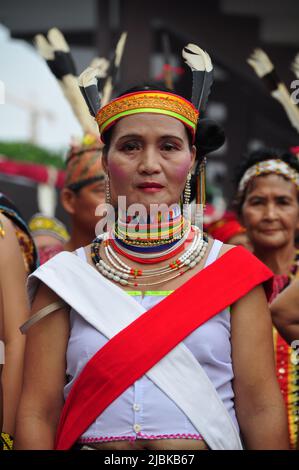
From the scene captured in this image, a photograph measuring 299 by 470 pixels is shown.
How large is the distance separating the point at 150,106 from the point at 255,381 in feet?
3.23

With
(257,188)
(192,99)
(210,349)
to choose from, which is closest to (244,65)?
(257,188)

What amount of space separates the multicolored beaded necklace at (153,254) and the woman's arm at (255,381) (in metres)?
0.27

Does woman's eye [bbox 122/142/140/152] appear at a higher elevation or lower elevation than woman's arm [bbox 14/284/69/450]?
higher

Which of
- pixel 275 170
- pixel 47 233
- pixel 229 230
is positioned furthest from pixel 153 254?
pixel 47 233

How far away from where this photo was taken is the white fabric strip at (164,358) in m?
2.39

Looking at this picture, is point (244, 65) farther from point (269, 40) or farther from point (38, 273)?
point (38, 273)

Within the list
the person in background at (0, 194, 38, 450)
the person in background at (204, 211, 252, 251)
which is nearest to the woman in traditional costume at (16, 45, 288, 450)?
the person in background at (0, 194, 38, 450)

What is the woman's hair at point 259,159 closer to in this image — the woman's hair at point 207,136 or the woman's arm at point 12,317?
the woman's hair at point 207,136

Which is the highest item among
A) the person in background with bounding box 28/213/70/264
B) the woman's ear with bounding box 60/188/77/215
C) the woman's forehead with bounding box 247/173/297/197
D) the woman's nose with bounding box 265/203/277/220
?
the person in background with bounding box 28/213/70/264

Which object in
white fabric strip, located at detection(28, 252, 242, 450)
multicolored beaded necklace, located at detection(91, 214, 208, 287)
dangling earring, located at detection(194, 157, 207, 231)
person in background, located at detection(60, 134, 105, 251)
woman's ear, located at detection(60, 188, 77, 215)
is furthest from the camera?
woman's ear, located at detection(60, 188, 77, 215)

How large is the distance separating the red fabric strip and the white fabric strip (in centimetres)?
4

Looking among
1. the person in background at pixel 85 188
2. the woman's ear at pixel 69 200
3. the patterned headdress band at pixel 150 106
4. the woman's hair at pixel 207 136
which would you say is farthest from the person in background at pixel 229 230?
the patterned headdress band at pixel 150 106

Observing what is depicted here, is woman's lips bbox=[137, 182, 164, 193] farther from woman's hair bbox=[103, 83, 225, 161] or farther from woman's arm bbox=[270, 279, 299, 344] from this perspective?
woman's arm bbox=[270, 279, 299, 344]

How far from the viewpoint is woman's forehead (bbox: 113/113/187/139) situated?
2598 millimetres
